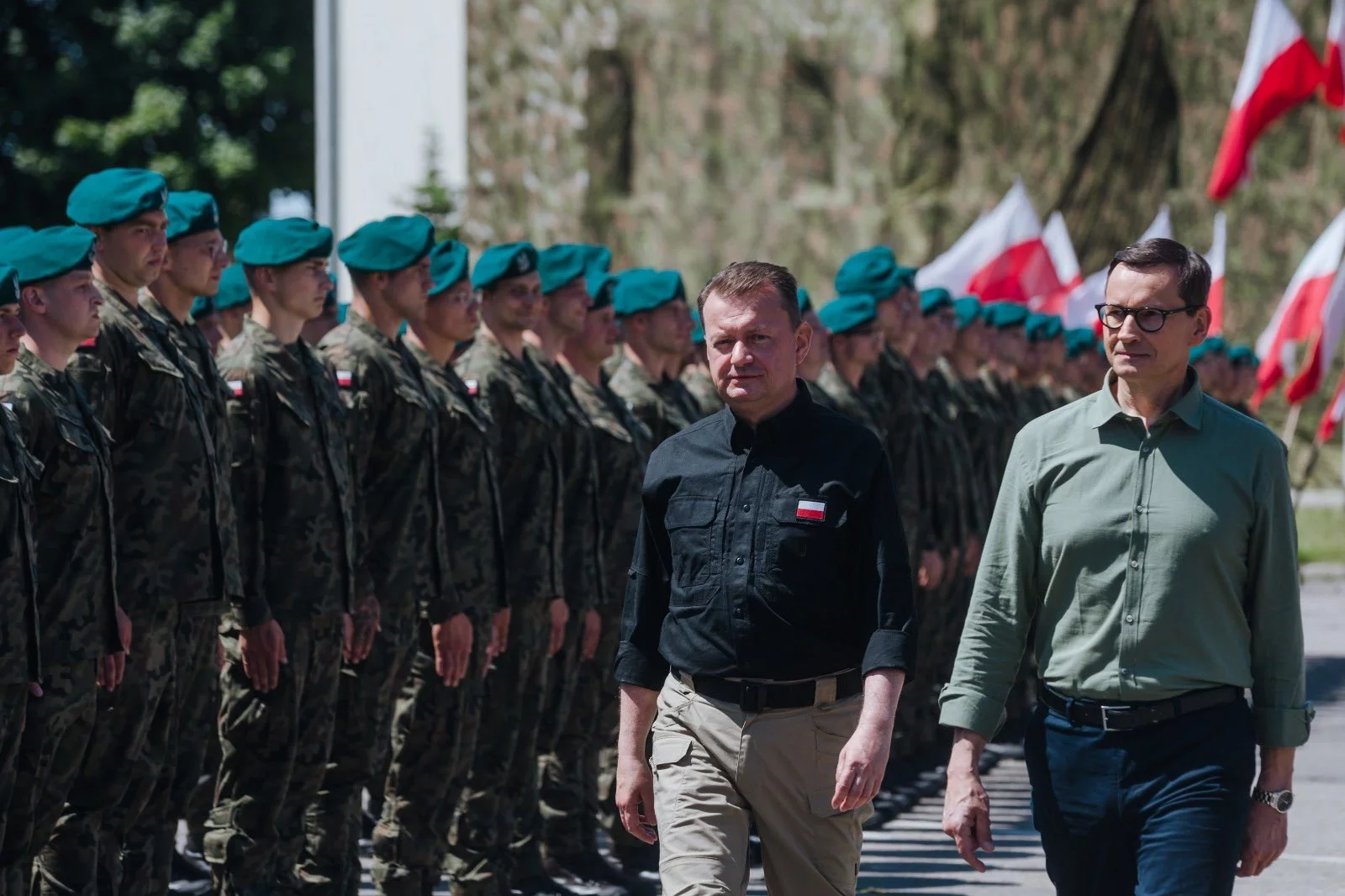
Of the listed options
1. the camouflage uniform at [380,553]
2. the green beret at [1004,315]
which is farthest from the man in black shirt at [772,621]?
the green beret at [1004,315]

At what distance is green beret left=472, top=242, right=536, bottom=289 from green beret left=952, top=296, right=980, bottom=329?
542 cm

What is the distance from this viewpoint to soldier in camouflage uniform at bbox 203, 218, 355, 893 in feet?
20.3

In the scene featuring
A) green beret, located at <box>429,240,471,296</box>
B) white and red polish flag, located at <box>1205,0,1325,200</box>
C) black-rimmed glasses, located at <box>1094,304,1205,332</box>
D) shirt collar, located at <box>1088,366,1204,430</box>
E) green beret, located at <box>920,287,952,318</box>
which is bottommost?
green beret, located at <box>920,287,952,318</box>

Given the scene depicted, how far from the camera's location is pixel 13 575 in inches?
199

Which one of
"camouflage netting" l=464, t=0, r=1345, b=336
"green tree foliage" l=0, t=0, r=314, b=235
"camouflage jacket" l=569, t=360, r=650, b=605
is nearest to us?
"camouflage jacket" l=569, t=360, r=650, b=605

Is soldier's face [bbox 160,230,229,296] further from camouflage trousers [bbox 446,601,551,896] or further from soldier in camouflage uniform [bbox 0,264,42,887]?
camouflage trousers [bbox 446,601,551,896]

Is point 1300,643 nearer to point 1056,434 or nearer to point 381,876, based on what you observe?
point 1056,434

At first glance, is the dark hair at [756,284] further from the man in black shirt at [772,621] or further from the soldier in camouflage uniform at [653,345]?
the soldier in camouflage uniform at [653,345]

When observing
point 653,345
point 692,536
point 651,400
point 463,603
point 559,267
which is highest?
point 559,267

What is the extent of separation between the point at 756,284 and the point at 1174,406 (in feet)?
2.81

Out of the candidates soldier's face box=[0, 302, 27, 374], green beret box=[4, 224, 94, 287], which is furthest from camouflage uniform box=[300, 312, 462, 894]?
soldier's face box=[0, 302, 27, 374]

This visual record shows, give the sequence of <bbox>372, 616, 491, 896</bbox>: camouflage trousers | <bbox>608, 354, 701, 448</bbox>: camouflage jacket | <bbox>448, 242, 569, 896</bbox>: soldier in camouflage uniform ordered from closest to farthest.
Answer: <bbox>372, 616, 491, 896</bbox>: camouflage trousers
<bbox>448, 242, 569, 896</bbox>: soldier in camouflage uniform
<bbox>608, 354, 701, 448</bbox>: camouflage jacket

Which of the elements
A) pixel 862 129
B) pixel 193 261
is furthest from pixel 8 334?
pixel 862 129

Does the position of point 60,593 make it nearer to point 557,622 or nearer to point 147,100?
point 557,622
